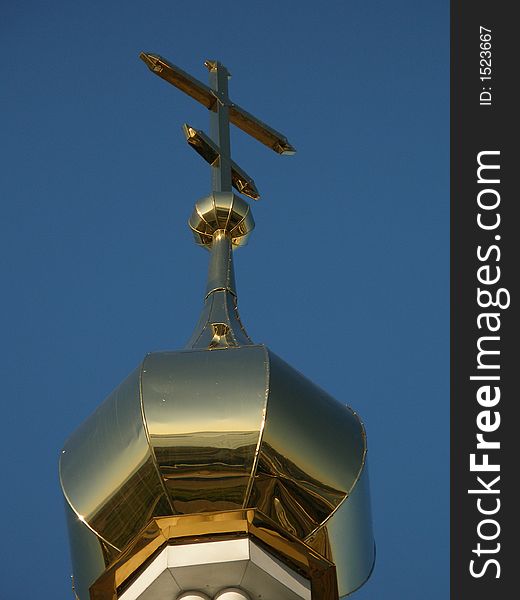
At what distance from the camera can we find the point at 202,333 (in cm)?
843

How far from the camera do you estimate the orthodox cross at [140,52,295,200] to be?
10.1m

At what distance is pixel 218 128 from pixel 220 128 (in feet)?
0.05

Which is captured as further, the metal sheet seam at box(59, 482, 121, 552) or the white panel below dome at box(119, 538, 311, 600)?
the metal sheet seam at box(59, 482, 121, 552)

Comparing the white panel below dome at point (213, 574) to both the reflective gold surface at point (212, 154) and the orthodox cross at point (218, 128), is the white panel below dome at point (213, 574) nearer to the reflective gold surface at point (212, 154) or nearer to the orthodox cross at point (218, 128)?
the orthodox cross at point (218, 128)

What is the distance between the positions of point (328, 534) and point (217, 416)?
2.86 ft

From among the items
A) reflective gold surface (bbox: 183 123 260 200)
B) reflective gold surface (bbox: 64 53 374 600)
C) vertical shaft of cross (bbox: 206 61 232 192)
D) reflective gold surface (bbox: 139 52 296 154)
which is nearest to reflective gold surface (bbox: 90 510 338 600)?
reflective gold surface (bbox: 64 53 374 600)

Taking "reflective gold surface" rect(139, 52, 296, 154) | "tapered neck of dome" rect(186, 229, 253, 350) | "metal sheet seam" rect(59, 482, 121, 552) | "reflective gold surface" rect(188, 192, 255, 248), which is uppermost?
"reflective gold surface" rect(139, 52, 296, 154)

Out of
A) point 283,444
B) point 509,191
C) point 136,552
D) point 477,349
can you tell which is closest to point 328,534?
point 283,444

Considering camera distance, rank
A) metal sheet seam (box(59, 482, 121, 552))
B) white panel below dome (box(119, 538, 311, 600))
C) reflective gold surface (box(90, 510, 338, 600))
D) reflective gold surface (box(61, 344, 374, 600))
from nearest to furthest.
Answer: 1. white panel below dome (box(119, 538, 311, 600))
2. reflective gold surface (box(90, 510, 338, 600))
3. reflective gold surface (box(61, 344, 374, 600))
4. metal sheet seam (box(59, 482, 121, 552))

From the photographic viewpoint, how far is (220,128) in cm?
1048

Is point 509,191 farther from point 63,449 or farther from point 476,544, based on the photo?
point 63,449

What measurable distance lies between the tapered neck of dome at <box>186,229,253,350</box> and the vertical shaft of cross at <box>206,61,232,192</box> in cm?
65

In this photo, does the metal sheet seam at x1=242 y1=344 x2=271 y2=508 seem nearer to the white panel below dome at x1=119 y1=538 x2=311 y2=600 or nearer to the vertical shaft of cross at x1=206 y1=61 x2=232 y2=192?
the white panel below dome at x1=119 y1=538 x2=311 y2=600

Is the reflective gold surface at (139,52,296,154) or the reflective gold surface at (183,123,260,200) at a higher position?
the reflective gold surface at (139,52,296,154)
